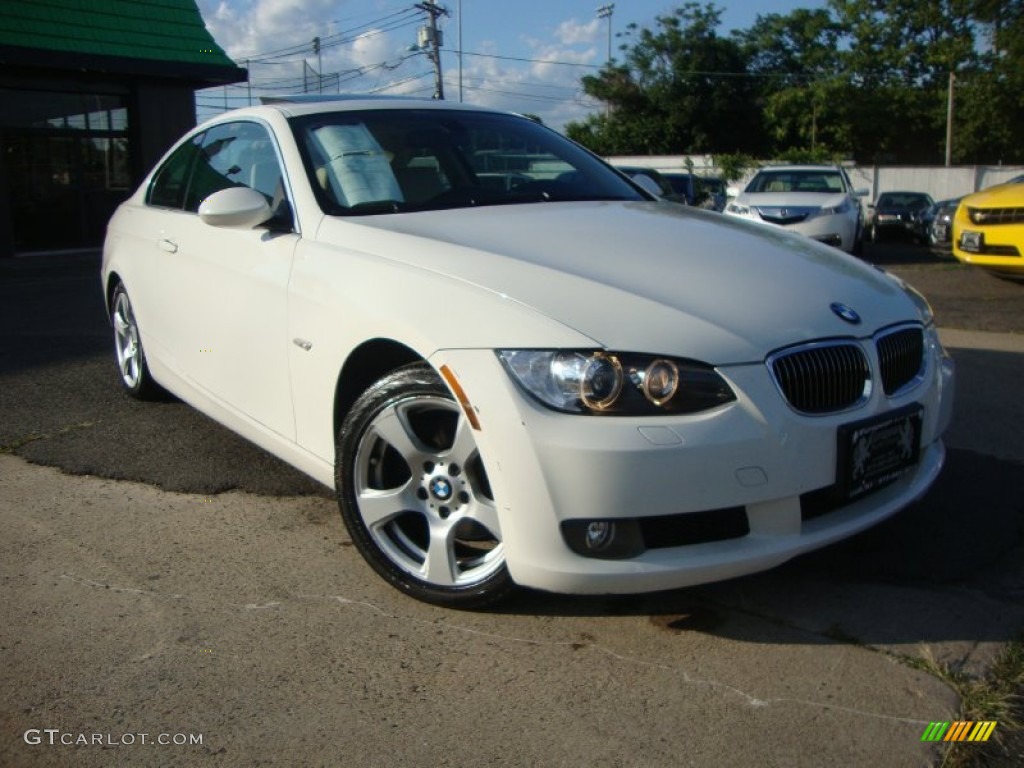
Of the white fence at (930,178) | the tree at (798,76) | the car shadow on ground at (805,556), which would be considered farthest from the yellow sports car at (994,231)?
the tree at (798,76)

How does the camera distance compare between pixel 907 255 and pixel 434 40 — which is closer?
pixel 907 255

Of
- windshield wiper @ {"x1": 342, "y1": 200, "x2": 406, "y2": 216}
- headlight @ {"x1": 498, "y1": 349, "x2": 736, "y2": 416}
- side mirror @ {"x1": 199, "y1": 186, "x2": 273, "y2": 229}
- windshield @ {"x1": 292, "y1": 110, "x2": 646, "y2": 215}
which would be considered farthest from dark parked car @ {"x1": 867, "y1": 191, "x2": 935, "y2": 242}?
headlight @ {"x1": 498, "y1": 349, "x2": 736, "y2": 416}

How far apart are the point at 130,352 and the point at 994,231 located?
7.69 metres

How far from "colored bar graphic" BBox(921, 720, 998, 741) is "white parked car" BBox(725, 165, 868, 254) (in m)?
11.6

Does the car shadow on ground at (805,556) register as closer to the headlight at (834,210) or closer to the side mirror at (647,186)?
the side mirror at (647,186)

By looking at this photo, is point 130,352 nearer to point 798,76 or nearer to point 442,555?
point 442,555

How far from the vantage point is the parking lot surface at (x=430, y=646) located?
8.02 feet

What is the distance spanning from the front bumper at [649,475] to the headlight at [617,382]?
33 mm

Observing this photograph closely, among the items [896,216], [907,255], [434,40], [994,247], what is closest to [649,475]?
[994,247]

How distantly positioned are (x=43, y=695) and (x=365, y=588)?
3.26 feet

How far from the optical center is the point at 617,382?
8.71 ft

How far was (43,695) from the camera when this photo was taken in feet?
8.75

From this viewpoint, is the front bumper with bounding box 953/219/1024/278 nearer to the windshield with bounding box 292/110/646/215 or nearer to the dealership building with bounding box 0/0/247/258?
the windshield with bounding box 292/110/646/215

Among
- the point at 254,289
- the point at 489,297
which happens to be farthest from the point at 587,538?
the point at 254,289
